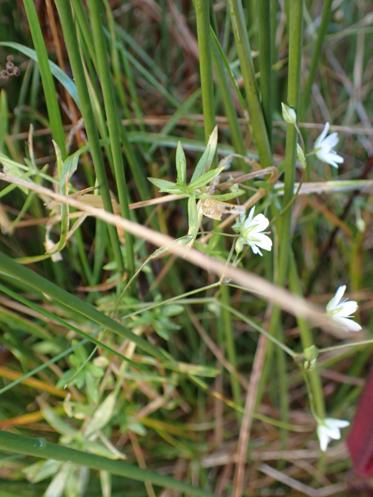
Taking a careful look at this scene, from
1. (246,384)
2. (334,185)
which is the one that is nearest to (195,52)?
(334,185)

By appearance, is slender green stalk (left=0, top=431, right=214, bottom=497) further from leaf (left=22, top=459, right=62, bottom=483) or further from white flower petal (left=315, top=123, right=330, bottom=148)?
white flower petal (left=315, top=123, right=330, bottom=148)

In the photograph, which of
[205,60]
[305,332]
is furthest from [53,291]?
[305,332]

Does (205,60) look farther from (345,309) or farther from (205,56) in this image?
(345,309)

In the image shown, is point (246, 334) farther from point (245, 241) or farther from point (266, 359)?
point (245, 241)

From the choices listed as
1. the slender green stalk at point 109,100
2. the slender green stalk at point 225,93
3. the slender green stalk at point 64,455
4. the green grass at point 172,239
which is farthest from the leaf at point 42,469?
the slender green stalk at point 225,93

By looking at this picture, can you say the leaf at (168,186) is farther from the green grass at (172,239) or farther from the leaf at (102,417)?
the leaf at (102,417)

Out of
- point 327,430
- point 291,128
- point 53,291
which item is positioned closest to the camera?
point 53,291

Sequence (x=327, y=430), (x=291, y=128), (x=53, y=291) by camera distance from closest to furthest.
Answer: (x=53, y=291), (x=291, y=128), (x=327, y=430)

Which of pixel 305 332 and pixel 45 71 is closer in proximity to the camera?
pixel 45 71
